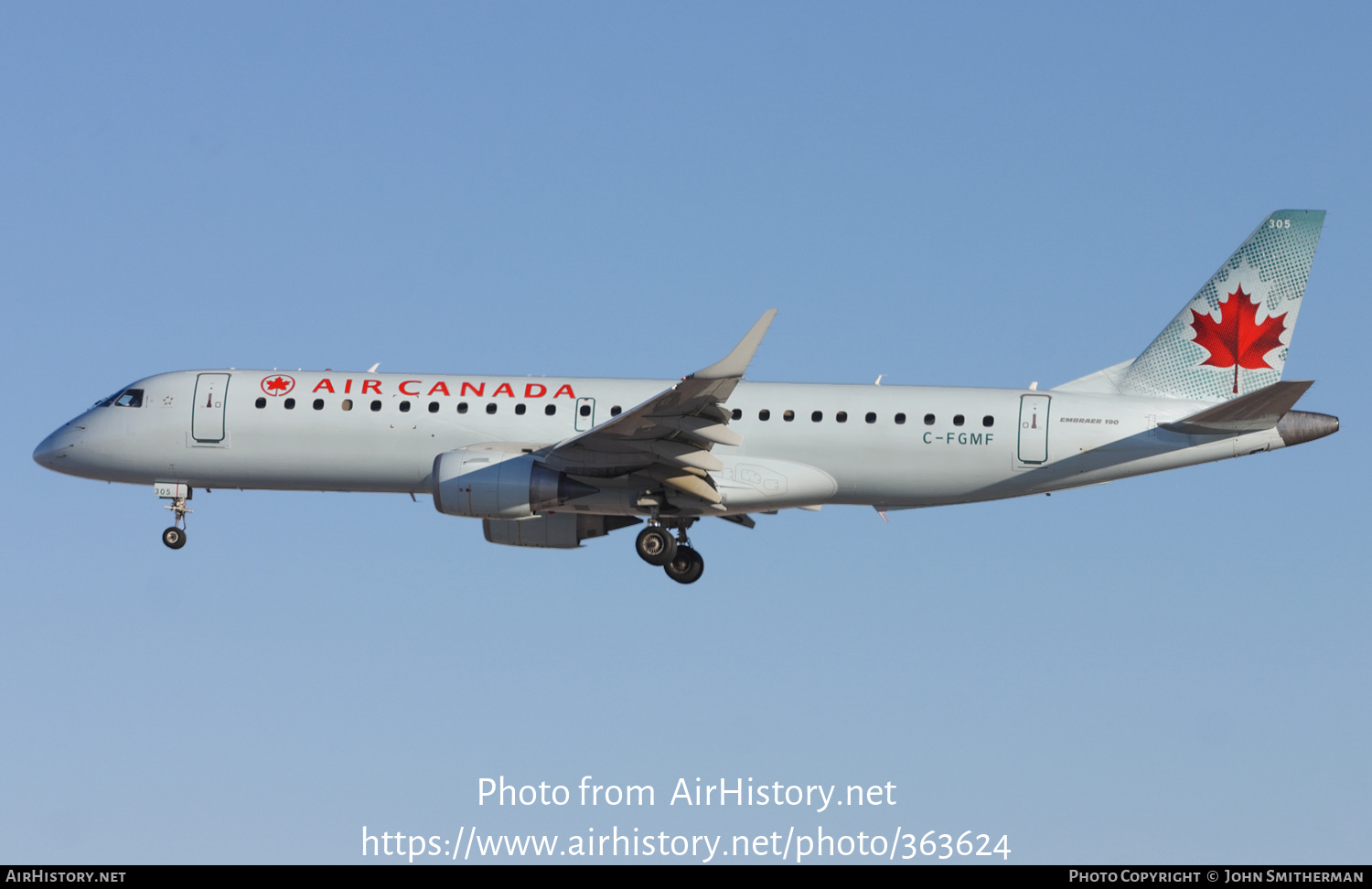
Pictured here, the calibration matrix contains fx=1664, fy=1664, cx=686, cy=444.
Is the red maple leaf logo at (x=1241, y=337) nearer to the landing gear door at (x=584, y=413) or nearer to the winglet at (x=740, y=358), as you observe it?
the winglet at (x=740, y=358)

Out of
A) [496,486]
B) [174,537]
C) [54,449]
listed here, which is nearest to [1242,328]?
[496,486]

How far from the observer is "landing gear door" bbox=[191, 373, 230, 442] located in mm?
39844

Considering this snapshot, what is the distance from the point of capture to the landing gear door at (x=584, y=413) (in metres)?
38.8

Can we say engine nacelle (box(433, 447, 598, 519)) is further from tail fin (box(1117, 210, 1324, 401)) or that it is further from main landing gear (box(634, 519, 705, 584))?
tail fin (box(1117, 210, 1324, 401))

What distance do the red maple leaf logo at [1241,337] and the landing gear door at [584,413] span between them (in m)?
14.2

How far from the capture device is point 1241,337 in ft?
127

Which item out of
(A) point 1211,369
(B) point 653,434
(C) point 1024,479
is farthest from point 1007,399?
(B) point 653,434

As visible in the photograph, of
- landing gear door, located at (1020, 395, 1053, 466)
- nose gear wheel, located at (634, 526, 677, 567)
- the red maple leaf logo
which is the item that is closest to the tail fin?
the red maple leaf logo

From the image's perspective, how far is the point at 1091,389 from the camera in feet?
129

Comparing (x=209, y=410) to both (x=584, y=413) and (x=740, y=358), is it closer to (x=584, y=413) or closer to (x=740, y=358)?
(x=584, y=413)


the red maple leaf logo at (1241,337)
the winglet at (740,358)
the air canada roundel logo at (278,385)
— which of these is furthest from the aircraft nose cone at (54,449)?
the red maple leaf logo at (1241,337)

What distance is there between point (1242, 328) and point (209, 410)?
2453 cm

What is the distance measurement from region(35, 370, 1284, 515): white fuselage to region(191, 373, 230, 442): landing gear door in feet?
0.13

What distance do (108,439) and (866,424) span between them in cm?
1850
